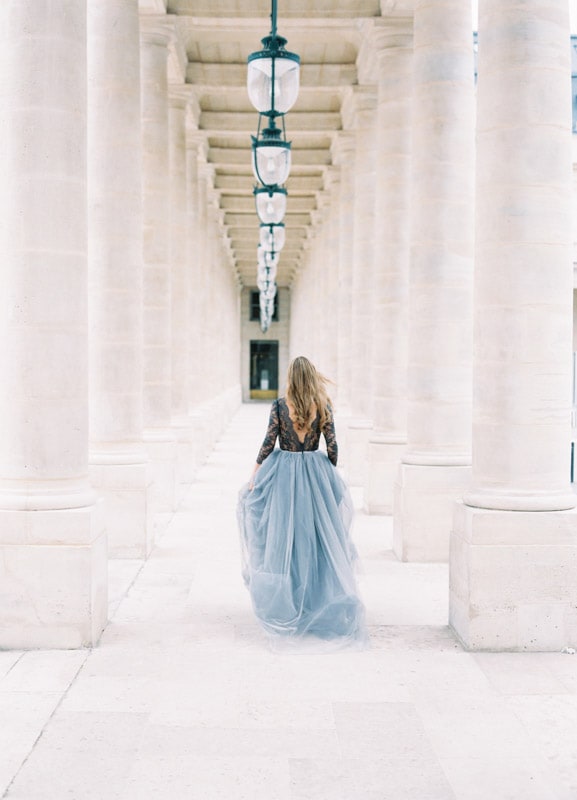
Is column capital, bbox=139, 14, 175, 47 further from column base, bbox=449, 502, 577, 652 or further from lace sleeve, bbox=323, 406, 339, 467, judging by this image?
column base, bbox=449, 502, 577, 652

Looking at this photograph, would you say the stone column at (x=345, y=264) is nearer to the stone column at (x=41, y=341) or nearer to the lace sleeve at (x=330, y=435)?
the lace sleeve at (x=330, y=435)

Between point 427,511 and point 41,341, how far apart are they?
5149 millimetres

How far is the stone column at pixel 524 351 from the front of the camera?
23.4 ft

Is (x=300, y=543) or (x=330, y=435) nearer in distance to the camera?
(x=300, y=543)

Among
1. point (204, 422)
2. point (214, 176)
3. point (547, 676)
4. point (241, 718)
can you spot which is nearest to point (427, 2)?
point (547, 676)

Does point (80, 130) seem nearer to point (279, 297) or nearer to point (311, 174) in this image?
point (311, 174)

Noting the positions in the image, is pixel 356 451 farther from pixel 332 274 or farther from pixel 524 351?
pixel 332 274

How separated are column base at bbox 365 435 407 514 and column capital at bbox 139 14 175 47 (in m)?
7.17

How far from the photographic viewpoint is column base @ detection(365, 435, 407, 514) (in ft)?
45.8

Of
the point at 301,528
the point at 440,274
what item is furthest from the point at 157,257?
the point at 301,528

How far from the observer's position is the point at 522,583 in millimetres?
7133

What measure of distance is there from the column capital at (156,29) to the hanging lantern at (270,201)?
122 inches

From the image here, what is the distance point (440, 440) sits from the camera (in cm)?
1089

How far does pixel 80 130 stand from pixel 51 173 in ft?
1.58
